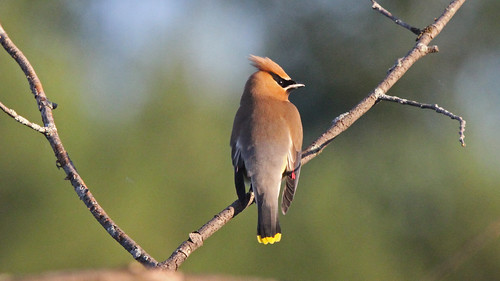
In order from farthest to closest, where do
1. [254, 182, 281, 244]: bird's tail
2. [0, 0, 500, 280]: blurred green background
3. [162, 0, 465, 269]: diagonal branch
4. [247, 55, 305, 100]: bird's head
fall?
[0, 0, 500, 280]: blurred green background → [247, 55, 305, 100]: bird's head → [254, 182, 281, 244]: bird's tail → [162, 0, 465, 269]: diagonal branch

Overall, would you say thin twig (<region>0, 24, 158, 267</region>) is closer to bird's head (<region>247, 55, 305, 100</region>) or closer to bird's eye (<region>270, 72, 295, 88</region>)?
bird's head (<region>247, 55, 305, 100</region>)

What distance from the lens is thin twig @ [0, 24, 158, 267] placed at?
8.77ft

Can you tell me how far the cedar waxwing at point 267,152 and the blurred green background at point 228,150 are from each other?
16.8 ft

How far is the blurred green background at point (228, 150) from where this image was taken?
11469mm

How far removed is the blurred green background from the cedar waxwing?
5125mm

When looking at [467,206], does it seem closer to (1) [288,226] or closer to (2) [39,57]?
(1) [288,226]

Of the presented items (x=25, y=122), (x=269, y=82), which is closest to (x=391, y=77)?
(x=269, y=82)

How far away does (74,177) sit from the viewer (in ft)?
9.25

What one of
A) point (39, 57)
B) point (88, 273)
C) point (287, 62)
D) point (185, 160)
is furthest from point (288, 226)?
point (88, 273)

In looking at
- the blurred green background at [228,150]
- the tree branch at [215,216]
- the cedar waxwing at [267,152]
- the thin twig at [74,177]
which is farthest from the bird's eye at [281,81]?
the blurred green background at [228,150]

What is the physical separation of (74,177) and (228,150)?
1100 cm

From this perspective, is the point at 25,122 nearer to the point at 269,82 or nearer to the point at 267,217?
the point at 267,217

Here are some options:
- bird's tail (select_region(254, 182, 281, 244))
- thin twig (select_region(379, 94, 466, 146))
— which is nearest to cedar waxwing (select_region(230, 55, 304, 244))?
bird's tail (select_region(254, 182, 281, 244))

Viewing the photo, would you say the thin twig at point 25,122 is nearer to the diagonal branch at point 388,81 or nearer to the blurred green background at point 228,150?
the diagonal branch at point 388,81
